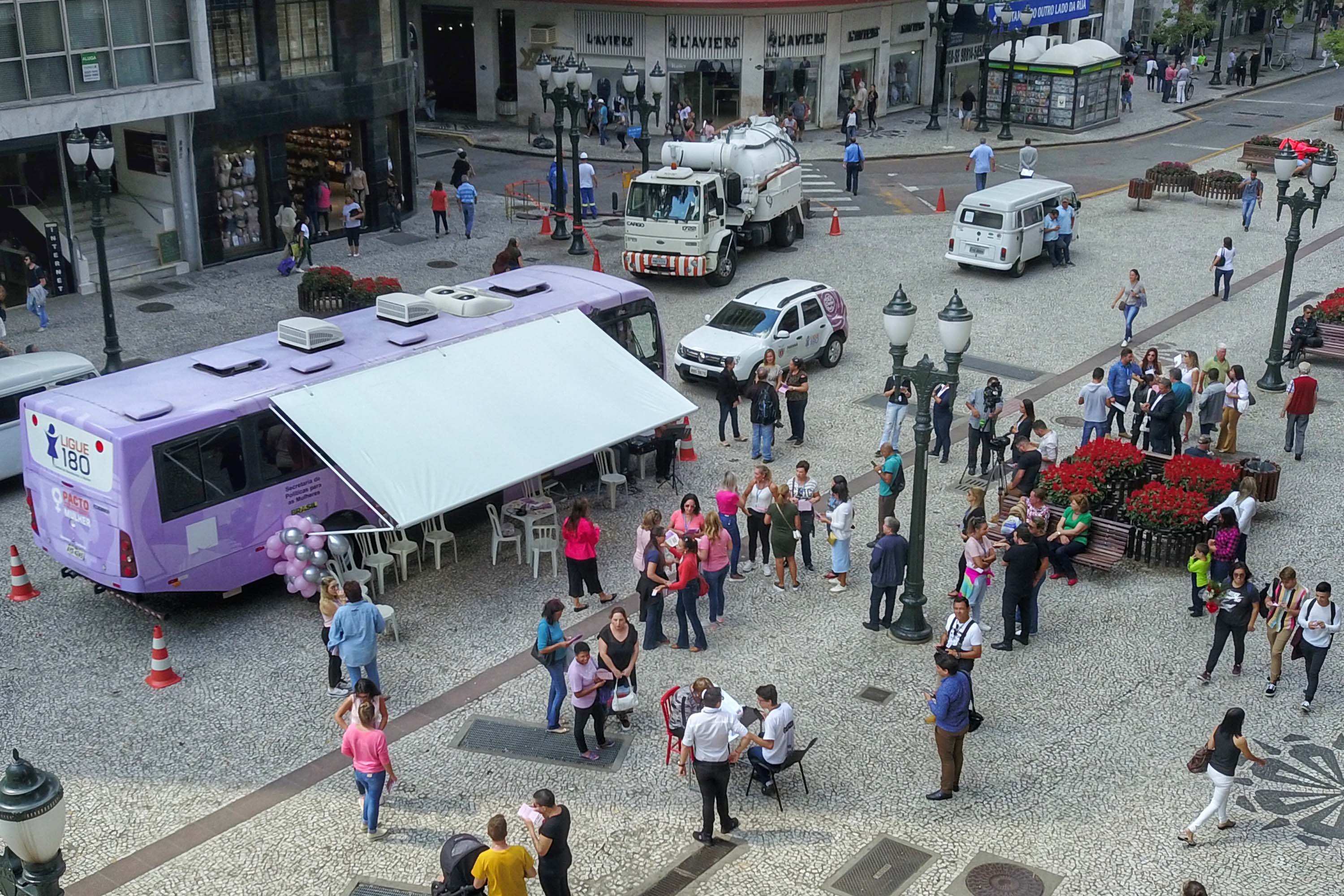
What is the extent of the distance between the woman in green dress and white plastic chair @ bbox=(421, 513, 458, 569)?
402cm

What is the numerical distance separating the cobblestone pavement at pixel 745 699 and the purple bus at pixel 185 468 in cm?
88

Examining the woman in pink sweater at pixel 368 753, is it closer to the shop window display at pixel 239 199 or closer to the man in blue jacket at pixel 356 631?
the man in blue jacket at pixel 356 631

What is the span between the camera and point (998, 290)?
99.7 ft

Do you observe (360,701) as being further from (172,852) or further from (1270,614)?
(1270,614)

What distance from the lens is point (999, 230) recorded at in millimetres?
30516

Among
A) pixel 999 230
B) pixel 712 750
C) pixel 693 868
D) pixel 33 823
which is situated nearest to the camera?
pixel 33 823

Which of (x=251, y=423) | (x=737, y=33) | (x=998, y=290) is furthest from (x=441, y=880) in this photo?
(x=737, y=33)

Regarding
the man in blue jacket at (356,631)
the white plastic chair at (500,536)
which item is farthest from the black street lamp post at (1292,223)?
the man in blue jacket at (356,631)

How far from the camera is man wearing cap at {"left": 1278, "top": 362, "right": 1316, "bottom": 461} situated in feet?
67.4

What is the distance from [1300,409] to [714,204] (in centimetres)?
1314

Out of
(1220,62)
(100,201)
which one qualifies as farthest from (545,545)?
(1220,62)

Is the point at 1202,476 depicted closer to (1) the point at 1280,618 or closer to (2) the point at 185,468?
(1) the point at 1280,618

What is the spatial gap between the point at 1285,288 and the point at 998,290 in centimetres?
804

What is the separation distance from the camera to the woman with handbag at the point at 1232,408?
68.6 feet
